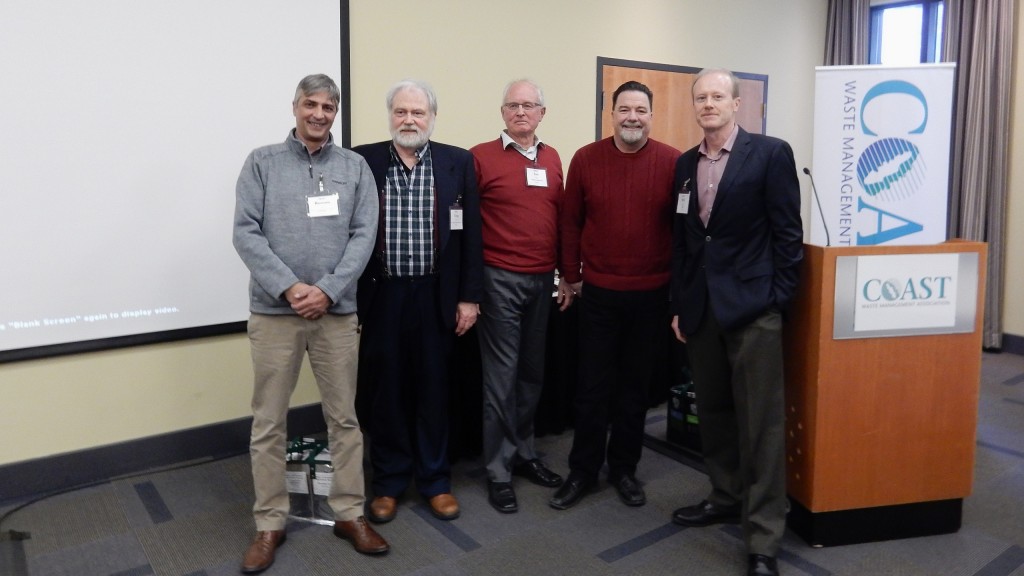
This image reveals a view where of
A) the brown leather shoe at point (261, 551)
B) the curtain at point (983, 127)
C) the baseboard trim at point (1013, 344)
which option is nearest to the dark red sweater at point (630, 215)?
the brown leather shoe at point (261, 551)

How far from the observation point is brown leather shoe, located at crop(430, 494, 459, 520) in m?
2.56

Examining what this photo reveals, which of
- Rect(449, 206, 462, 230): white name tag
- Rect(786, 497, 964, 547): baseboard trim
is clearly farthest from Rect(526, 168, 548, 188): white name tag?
Rect(786, 497, 964, 547): baseboard trim

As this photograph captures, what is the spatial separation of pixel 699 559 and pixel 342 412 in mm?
1234

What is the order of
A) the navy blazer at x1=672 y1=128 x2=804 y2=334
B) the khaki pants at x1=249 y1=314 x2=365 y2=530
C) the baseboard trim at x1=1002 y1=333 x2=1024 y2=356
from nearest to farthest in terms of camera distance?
the navy blazer at x1=672 y1=128 x2=804 y2=334, the khaki pants at x1=249 y1=314 x2=365 y2=530, the baseboard trim at x1=1002 y1=333 x2=1024 y2=356

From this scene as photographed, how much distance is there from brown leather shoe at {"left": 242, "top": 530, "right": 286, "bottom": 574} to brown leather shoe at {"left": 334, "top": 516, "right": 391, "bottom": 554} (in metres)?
0.20

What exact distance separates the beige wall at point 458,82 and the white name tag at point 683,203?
5.84 ft

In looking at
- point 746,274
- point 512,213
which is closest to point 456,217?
point 512,213

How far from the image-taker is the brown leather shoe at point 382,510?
8.34 ft

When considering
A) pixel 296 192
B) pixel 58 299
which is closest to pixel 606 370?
pixel 296 192

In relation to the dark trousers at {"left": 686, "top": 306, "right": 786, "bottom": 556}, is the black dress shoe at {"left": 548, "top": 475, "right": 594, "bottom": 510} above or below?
below

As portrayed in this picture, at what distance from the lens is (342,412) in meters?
2.35

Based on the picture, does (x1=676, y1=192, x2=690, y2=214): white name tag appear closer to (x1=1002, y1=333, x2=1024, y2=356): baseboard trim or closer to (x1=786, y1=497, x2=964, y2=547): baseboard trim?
(x1=786, y1=497, x2=964, y2=547): baseboard trim

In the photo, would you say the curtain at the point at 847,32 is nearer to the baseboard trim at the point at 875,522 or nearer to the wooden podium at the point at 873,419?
the wooden podium at the point at 873,419

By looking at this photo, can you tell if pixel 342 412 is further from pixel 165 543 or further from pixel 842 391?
pixel 842 391
